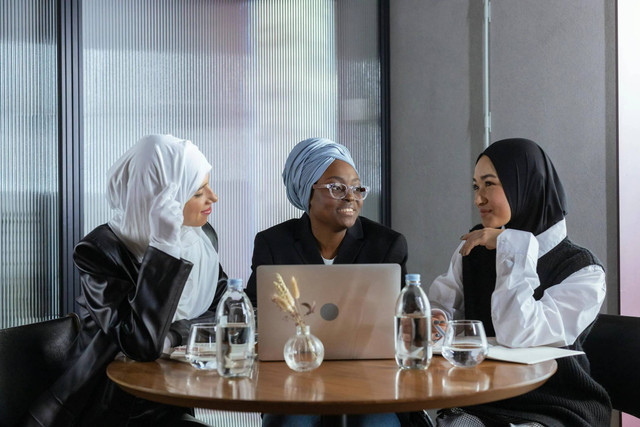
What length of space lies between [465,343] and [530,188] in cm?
84

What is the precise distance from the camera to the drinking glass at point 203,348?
1.72 m

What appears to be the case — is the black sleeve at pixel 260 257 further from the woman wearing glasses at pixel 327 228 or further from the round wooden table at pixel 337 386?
the round wooden table at pixel 337 386

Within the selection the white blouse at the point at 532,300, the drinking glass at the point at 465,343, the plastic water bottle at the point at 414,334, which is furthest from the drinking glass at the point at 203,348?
the white blouse at the point at 532,300

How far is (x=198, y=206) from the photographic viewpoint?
7.68 ft

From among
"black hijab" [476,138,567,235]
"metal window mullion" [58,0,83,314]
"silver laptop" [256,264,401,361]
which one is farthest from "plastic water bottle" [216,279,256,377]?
"metal window mullion" [58,0,83,314]

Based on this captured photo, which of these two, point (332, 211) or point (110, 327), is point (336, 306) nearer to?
point (110, 327)

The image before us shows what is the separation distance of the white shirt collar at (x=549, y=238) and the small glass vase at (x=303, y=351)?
0.97 m

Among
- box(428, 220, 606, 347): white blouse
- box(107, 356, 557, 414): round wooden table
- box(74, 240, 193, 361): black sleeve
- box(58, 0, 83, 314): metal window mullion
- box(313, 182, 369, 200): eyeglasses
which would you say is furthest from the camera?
box(58, 0, 83, 314): metal window mullion

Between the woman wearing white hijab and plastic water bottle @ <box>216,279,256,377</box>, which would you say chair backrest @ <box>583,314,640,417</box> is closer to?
plastic water bottle @ <box>216,279,256,377</box>

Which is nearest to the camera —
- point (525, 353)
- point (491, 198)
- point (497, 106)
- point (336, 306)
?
point (336, 306)

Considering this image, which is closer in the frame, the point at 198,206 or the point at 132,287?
the point at 132,287

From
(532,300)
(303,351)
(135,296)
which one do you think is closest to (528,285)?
(532,300)

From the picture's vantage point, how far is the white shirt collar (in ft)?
7.59

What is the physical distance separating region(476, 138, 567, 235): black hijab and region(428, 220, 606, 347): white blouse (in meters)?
0.14
